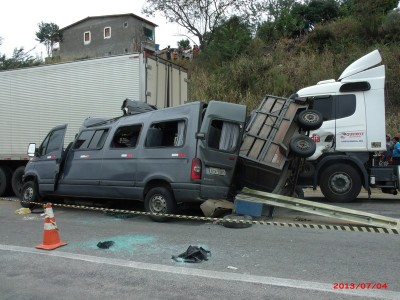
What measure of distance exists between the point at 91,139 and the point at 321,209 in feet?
17.2

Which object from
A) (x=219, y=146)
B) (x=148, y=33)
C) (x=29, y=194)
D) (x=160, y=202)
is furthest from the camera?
(x=148, y=33)

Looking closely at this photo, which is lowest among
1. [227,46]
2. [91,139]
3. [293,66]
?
[91,139]

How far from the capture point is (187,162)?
768 centimetres

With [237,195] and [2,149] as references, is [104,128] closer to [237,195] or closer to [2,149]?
[237,195]

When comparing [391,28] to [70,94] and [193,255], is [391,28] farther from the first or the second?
[193,255]

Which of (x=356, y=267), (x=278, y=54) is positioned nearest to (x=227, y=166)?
(x=356, y=267)

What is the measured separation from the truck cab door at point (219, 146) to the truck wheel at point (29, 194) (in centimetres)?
493

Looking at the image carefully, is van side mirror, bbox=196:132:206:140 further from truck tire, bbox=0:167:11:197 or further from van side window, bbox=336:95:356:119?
truck tire, bbox=0:167:11:197

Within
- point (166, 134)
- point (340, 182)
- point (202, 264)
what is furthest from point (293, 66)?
point (202, 264)

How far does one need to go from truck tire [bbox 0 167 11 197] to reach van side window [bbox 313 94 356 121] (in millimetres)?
9378

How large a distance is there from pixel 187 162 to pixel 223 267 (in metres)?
2.82

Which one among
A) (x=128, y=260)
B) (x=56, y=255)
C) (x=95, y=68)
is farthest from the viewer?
(x=95, y=68)

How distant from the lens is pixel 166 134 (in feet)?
27.3

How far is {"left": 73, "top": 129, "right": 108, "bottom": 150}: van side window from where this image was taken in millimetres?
9297
